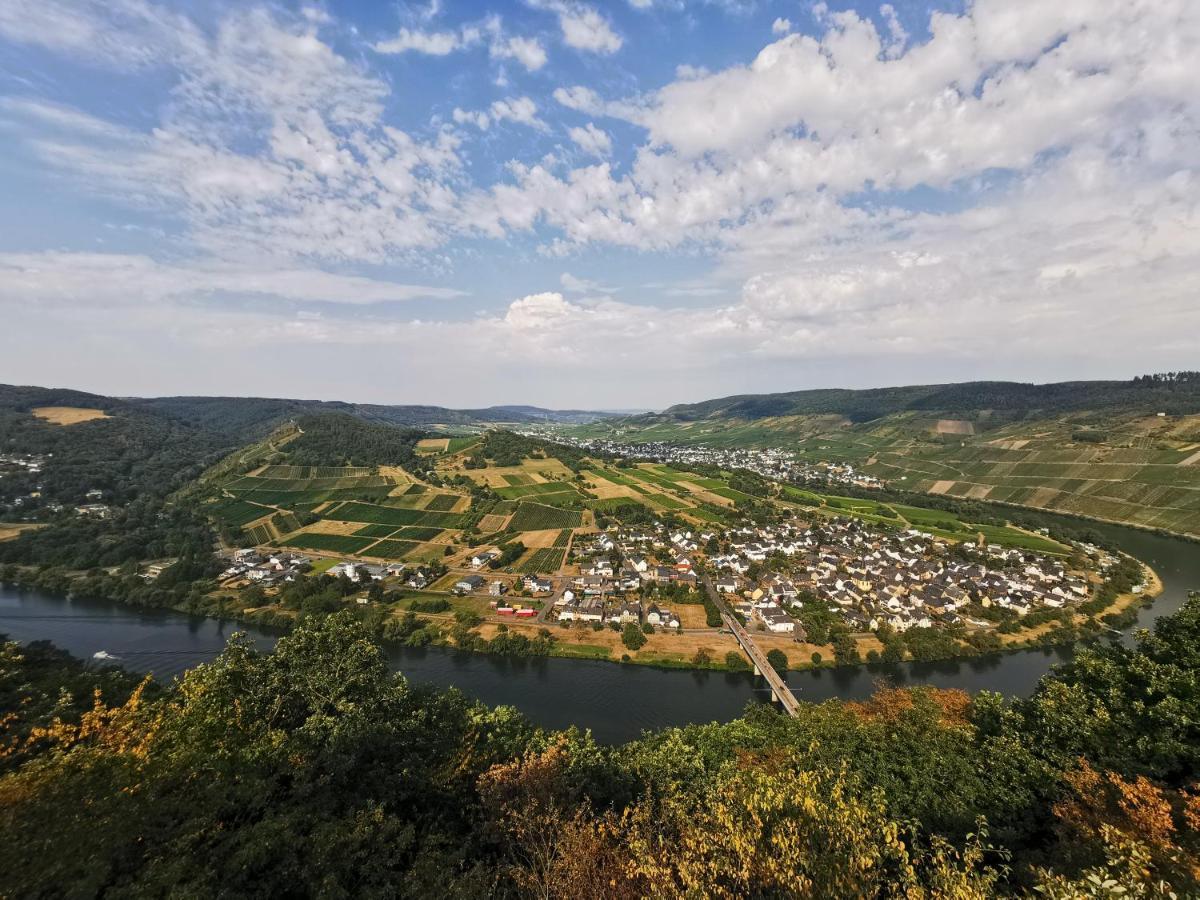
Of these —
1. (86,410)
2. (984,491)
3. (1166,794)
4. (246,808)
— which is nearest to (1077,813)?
(1166,794)

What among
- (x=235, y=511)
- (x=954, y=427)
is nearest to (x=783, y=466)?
(x=954, y=427)

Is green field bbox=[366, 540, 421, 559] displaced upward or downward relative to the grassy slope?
downward

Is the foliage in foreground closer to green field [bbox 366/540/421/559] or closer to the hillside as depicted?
green field [bbox 366/540/421/559]

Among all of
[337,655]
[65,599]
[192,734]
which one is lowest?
[65,599]

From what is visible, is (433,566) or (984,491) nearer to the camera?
(433,566)

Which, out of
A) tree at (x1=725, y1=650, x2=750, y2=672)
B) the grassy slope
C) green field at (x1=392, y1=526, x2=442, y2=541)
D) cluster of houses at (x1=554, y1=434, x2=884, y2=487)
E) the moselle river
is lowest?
the moselle river

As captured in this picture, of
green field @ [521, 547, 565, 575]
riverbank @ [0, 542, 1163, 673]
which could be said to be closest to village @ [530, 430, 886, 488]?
green field @ [521, 547, 565, 575]

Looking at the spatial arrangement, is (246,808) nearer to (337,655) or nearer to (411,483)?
(337,655)
